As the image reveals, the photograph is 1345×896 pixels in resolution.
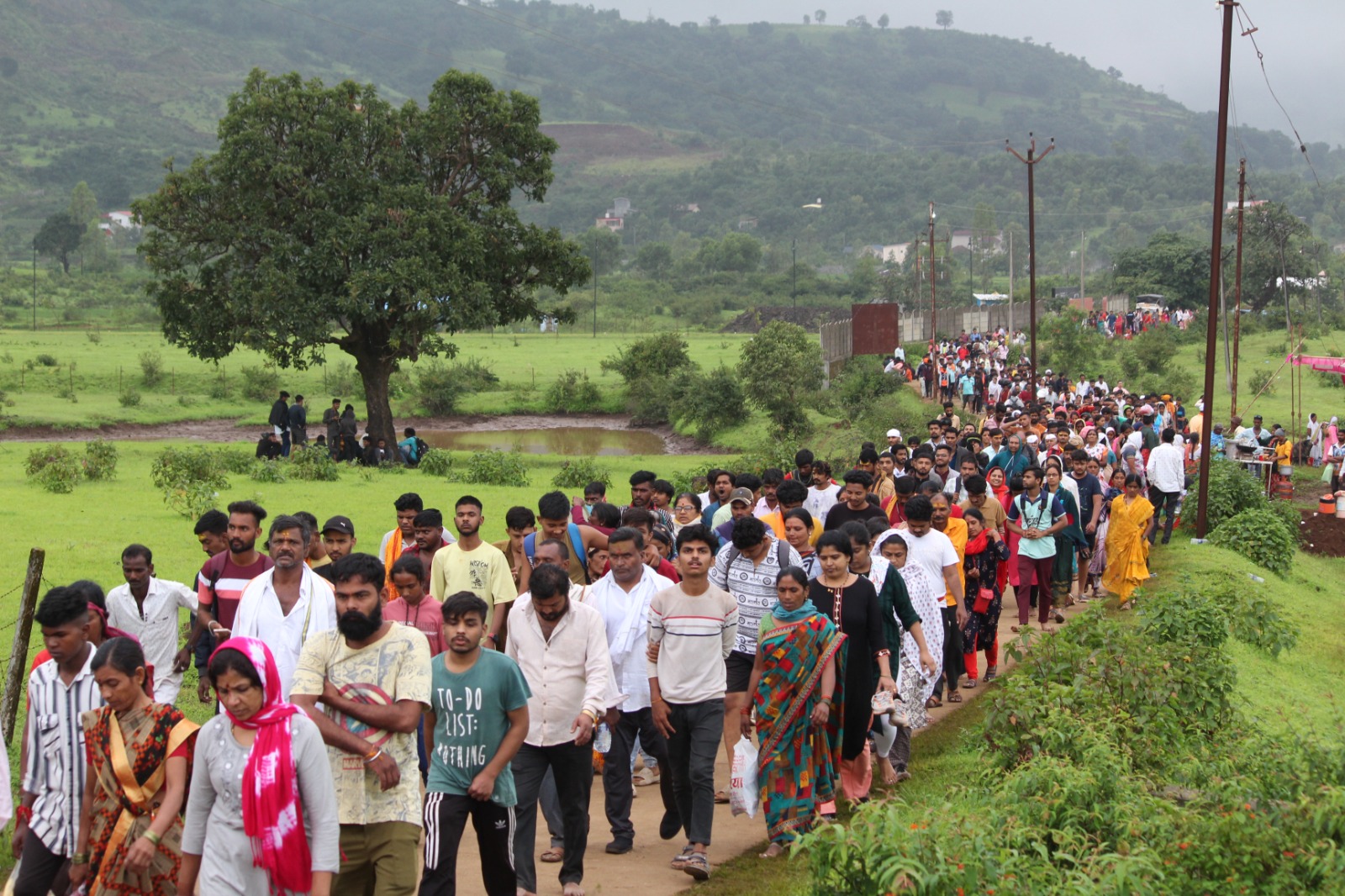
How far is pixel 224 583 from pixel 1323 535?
55.6ft

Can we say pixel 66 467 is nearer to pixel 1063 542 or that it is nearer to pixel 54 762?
pixel 1063 542

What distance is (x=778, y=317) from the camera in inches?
2869

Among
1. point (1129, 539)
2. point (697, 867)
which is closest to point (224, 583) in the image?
point (697, 867)

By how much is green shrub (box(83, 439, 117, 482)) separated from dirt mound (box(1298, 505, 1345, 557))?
1740cm

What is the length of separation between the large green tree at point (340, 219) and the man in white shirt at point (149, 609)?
56.4ft

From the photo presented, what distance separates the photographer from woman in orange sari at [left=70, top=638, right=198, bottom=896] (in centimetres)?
446

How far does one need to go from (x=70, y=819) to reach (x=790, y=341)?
2953cm

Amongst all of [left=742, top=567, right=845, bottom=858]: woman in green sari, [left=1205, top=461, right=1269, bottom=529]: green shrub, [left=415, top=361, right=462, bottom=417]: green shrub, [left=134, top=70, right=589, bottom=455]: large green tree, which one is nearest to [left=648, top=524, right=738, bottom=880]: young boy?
[left=742, top=567, right=845, bottom=858]: woman in green sari

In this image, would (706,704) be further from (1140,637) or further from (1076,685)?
(1140,637)

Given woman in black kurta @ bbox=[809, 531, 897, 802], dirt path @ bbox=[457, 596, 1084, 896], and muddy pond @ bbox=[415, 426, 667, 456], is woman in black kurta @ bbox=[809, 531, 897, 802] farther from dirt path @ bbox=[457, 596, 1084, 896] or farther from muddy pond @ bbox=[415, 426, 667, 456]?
muddy pond @ bbox=[415, 426, 667, 456]

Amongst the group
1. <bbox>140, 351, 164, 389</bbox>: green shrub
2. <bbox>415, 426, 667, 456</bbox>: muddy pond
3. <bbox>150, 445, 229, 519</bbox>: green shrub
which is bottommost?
<bbox>415, 426, 667, 456</bbox>: muddy pond

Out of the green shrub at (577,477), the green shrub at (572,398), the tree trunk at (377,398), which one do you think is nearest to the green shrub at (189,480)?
the tree trunk at (377,398)

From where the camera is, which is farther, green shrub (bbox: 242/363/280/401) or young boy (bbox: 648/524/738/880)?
green shrub (bbox: 242/363/280/401)

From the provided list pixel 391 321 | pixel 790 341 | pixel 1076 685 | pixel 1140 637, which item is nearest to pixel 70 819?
pixel 1076 685
